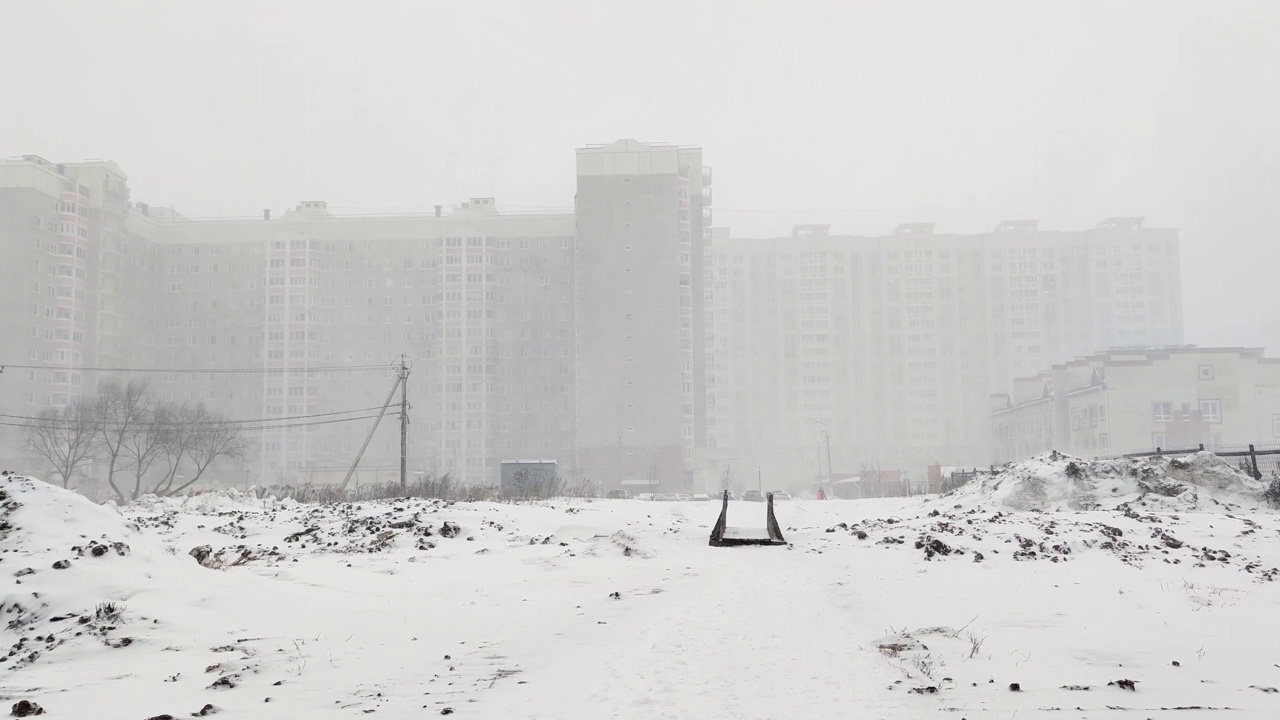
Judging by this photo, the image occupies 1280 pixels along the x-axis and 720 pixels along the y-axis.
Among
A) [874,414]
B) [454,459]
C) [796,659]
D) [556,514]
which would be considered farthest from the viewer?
[874,414]

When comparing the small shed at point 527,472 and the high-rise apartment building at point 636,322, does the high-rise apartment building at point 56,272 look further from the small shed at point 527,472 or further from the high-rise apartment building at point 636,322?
the small shed at point 527,472

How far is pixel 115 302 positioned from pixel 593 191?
68189mm

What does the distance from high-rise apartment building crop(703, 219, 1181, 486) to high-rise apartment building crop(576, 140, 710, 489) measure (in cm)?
3272

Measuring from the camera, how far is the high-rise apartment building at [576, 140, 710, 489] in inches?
4107

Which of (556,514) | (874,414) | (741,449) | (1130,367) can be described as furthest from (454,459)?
(556,514)

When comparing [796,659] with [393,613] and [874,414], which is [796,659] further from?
[874,414]

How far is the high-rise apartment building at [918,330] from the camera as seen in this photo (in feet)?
450

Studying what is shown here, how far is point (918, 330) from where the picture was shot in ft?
462

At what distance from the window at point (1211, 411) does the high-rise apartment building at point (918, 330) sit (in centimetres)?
5544

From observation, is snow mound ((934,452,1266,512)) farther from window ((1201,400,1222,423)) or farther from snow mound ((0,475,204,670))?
window ((1201,400,1222,423))

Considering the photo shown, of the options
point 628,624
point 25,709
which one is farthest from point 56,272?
point 25,709

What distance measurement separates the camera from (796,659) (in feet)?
22.1

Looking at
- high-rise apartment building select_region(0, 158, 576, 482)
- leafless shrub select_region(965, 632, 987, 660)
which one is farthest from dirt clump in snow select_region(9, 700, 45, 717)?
high-rise apartment building select_region(0, 158, 576, 482)

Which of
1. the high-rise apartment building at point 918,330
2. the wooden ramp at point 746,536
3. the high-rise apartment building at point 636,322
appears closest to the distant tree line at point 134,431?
the high-rise apartment building at point 636,322
